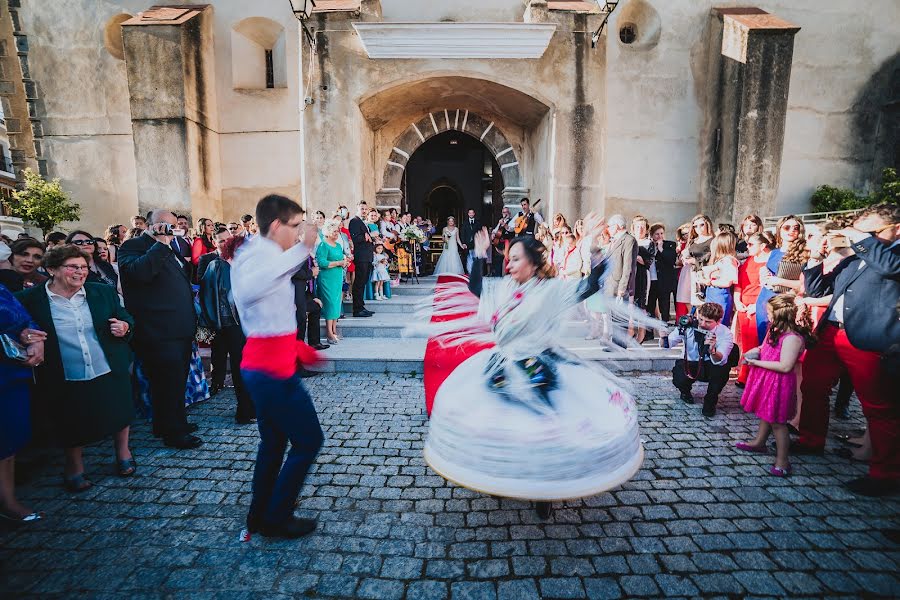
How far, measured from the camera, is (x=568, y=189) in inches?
387

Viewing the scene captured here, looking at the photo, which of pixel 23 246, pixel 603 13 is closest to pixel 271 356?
pixel 23 246

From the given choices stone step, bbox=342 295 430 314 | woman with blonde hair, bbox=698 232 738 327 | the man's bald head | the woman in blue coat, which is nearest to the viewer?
the woman in blue coat

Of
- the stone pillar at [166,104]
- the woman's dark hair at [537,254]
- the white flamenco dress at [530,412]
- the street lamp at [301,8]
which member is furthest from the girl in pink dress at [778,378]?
the stone pillar at [166,104]

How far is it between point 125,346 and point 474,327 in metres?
2.80

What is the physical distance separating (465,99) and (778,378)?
9.68 metres

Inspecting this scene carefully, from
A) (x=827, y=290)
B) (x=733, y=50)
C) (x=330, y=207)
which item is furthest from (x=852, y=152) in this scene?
(x=330, y=207)

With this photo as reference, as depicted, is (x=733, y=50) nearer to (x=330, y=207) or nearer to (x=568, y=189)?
(x=568, y=189)

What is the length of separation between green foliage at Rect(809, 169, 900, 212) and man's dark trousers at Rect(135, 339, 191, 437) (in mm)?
14519

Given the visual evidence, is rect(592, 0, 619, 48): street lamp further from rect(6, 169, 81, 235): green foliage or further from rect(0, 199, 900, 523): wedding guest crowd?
rect(6, 169, 81, 235): green foliage

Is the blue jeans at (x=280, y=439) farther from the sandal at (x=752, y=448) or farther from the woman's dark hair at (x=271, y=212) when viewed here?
the sandal at (x=752, y=448)

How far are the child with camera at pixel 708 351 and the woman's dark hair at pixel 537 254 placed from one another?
238 centimetres

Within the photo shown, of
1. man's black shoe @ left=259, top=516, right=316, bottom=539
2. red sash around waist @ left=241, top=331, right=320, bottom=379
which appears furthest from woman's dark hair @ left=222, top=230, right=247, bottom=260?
man's black shoe @ left=259, top=516, right=316, bottom=539

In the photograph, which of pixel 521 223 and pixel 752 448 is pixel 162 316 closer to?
pixel 752 448

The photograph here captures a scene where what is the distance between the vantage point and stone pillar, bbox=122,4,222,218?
9820 mm
